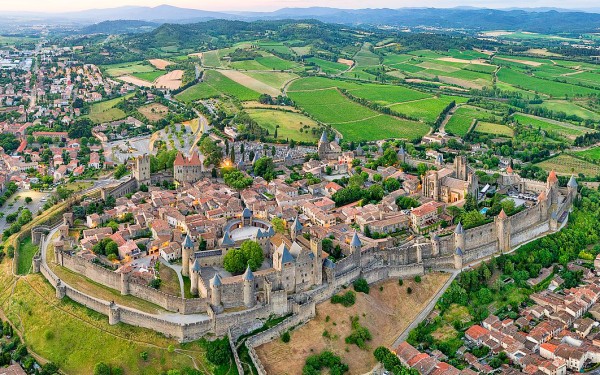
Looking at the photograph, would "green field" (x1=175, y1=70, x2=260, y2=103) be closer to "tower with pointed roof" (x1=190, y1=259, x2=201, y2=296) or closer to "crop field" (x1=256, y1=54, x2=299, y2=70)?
"crop field" (x1=256, y1=54, x2=299, y2=70)

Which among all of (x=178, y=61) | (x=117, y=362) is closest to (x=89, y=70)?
(x=178, y=61)

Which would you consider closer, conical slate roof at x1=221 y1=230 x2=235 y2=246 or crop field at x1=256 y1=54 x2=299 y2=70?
conical slate roof at x1=221 y1=230 x2=235 y2=246

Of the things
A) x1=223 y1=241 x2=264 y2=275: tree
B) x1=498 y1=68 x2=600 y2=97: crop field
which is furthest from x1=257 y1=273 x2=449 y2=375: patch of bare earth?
x1=498 y1=68 x2=600 y2=97: crop field

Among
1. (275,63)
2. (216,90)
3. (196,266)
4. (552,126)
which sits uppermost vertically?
(275,63)

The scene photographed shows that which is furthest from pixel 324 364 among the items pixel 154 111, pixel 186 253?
pixel 154 111

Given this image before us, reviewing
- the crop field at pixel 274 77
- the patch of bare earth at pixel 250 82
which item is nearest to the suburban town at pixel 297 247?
the patch of bare earth at pixel 250 82

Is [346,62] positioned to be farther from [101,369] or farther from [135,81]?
[101,369]

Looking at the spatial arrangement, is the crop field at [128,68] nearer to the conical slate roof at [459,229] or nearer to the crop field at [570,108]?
the crop field at [570,108]
